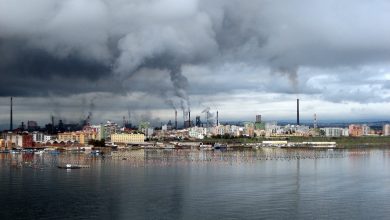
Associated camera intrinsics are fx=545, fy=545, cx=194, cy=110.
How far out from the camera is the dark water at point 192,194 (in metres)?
18.4

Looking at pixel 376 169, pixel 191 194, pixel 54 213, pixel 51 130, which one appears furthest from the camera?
→ pixel 51 130

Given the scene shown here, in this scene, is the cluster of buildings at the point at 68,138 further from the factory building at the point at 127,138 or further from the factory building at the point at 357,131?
the factory building at the point at 357,131

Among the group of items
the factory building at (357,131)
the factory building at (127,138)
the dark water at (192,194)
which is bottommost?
the dark water at (192,194)

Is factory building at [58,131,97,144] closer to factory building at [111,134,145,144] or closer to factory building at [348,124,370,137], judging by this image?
factory building at [111,134,145,144]

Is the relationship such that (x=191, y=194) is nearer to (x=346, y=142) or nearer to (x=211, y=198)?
(x=211, y=198)

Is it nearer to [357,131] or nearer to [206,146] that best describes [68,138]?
[206,146]

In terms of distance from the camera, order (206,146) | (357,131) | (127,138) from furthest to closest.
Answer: (357,131) < (127,138) < (206,146)

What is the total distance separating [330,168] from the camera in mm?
37719

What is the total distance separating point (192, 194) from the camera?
23.0 m

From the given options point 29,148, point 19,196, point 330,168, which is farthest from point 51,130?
point 19,196

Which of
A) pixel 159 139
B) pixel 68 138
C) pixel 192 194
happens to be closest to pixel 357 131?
pixel 159 139

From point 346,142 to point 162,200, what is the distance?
75.9m

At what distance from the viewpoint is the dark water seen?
18.4 meters

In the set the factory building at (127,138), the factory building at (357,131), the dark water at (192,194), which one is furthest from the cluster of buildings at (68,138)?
the factory building at (357,131)
